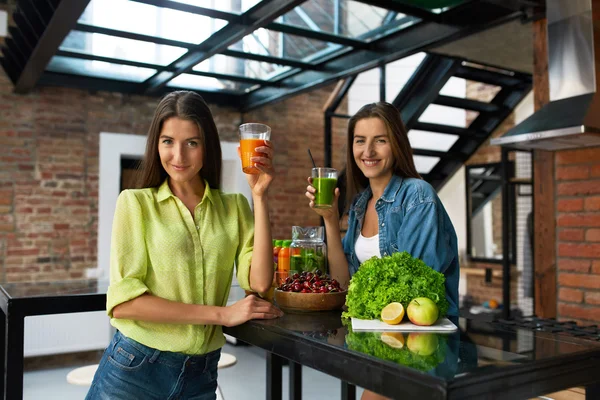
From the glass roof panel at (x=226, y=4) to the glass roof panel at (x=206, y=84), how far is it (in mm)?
1756

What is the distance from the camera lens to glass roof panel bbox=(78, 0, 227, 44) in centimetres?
355

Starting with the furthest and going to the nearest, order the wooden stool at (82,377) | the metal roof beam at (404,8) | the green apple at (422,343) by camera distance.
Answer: the metal roof beam at (404,8) → the wooden stool at (82,377) → the green apple at (422,343)

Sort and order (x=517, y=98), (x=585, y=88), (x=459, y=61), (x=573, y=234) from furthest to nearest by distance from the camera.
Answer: (x=517, y=98), (x=459, y=61), (x=573, y=234), (x=585, y=88)

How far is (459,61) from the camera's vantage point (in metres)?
4.59

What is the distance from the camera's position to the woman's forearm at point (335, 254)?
1906 mm

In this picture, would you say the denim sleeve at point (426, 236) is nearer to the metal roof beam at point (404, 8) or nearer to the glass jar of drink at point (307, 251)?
the glass jar of drink at point (307, 251)

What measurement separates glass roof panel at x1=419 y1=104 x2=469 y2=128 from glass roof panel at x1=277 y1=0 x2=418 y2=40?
10.5 feet

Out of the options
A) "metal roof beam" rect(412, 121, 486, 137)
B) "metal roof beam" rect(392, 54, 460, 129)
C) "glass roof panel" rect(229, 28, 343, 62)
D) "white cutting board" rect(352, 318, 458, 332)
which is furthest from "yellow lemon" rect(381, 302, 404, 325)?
"metal roof beam" rect(412, 121, 486, 137)

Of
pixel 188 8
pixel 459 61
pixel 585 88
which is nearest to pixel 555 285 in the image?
pixel 585 88

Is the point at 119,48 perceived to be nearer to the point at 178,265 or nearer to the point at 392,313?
the point at 178,265

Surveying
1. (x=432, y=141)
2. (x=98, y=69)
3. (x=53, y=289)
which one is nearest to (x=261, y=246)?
(x=53, y=289)

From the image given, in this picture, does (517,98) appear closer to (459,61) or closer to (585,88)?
(459,61)

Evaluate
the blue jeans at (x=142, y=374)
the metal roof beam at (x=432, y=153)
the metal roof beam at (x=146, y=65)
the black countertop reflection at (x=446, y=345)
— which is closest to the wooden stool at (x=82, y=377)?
the blue jeans at (x=142, y=374)

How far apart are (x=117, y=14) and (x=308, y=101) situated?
135 inches
